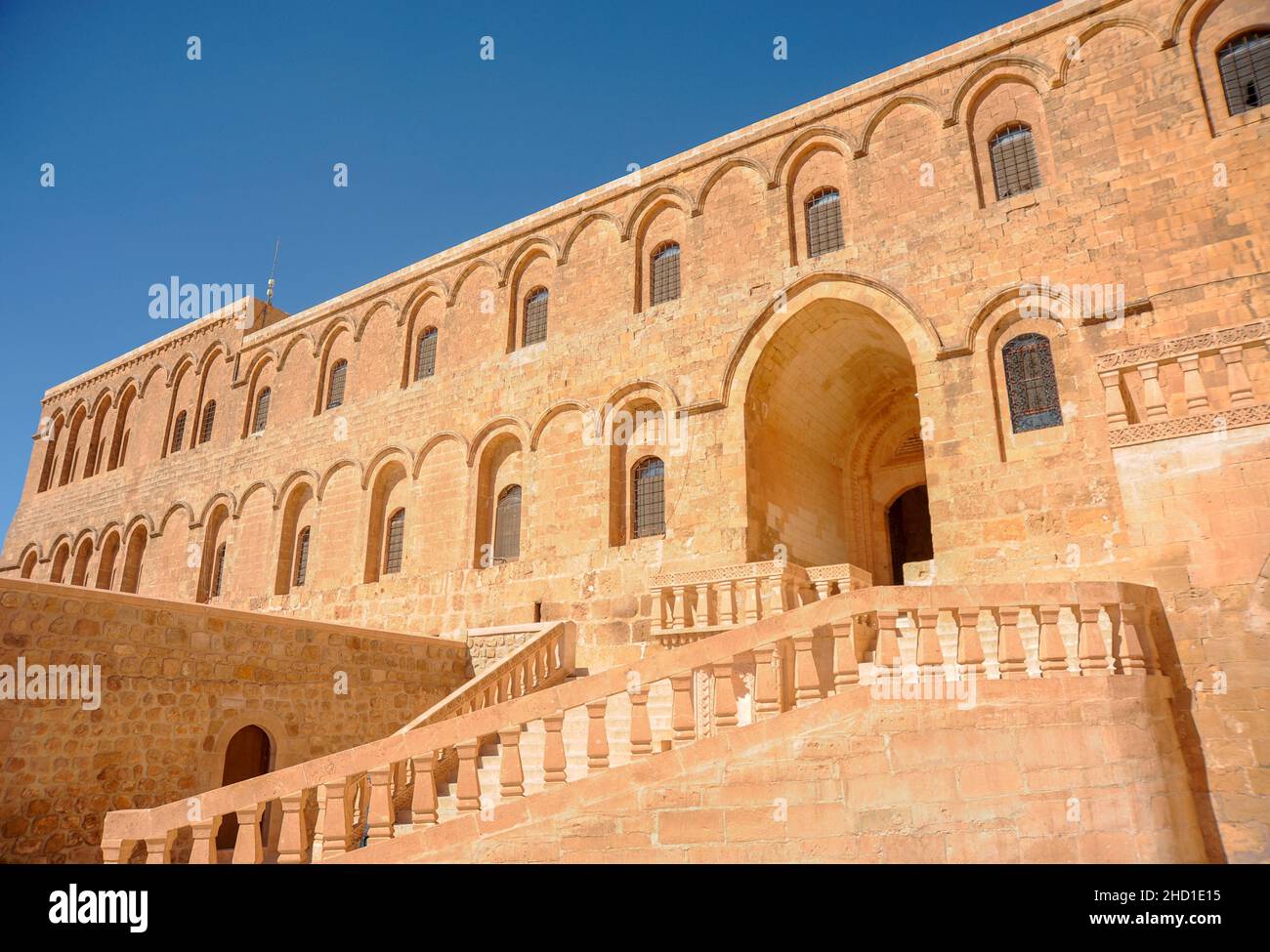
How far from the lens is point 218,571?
2162 centimetres

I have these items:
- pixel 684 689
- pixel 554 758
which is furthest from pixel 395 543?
pixel 684 689

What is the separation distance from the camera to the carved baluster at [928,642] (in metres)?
6.12

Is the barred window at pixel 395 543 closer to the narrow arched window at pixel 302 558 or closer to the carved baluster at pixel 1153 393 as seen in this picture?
the narrow arched window at pixel 302 558

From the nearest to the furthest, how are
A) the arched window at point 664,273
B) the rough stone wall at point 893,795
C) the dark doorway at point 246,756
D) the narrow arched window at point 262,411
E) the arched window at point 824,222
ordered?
1. the rough stone wall at point 893,795
2. the dark doorway at point 246,756
3. the arched window at point 824,222
4. the arched window at point 664,273
5. the narrow arched window at point 262,411

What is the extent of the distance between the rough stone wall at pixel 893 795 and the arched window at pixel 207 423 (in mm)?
20509

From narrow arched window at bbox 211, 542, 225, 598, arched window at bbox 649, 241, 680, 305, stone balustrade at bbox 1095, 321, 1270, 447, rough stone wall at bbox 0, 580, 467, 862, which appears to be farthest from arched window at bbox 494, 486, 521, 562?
stone balustrade at bbox 1095, 321, 1270, 447

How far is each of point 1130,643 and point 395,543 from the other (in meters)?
15.0

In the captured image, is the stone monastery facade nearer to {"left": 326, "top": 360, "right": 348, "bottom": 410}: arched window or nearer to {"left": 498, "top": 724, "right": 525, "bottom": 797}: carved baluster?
{"left": 326, "top": 360, "right": 348, "bottom": 410}: arched window

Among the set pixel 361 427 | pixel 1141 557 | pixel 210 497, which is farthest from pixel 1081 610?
pixel 210 497

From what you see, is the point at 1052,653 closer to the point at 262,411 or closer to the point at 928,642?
the point at 928,642

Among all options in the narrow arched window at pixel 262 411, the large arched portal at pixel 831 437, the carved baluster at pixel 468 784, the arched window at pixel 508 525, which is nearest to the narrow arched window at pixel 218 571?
the narrow arched window at pixel 262 411

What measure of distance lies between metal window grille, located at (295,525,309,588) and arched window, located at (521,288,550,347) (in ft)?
24.1

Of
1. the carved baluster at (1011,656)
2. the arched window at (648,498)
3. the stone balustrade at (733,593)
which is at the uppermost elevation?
the arched window at (648,498)

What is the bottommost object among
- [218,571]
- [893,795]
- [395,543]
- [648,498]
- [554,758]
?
[893,795]
